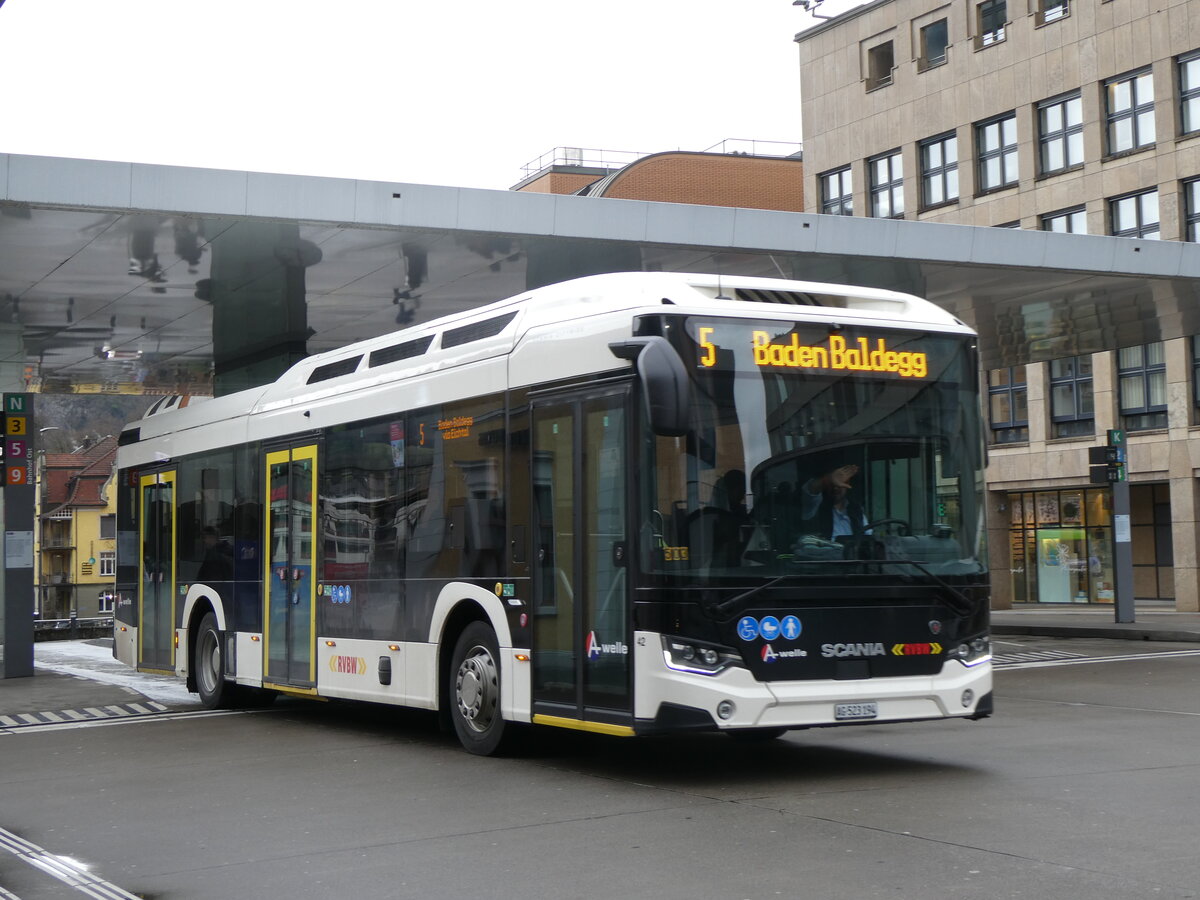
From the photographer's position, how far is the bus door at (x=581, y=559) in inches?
384

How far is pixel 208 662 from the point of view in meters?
16.6

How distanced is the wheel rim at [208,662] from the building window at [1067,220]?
27.8 metres

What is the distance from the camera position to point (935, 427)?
33.4ft

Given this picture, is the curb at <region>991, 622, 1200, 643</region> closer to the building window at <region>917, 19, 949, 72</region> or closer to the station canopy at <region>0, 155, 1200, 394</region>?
the station canopy at <region>0, 155, 1200, 394</region>

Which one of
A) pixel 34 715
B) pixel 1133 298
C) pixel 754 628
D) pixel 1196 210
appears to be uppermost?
pixel 1196 210

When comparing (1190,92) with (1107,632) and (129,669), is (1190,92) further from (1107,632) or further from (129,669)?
(129,669)

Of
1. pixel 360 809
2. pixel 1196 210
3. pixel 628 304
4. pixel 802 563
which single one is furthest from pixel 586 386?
pixel 1196 210

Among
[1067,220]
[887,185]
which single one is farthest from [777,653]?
[887,185]

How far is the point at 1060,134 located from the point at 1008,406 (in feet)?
22.8

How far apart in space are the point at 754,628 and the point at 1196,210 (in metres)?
30.4

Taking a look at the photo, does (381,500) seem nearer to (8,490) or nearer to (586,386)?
(586,386)

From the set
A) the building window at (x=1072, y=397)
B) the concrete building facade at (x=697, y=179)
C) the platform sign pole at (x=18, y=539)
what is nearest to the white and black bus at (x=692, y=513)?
the platform sign pole at (x=18, y=539)

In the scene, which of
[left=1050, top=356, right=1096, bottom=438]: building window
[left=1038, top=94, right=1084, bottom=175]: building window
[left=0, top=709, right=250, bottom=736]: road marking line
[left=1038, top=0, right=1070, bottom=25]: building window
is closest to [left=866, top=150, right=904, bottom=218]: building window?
[left=1038, top=94, right=1084, bottom=175]: building window

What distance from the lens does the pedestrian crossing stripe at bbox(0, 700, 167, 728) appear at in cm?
1581
